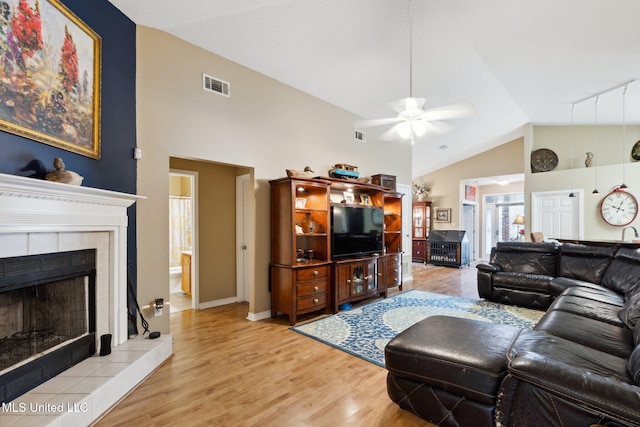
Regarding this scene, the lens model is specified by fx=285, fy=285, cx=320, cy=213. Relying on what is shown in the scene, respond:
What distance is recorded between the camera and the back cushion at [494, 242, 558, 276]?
451 centimetres

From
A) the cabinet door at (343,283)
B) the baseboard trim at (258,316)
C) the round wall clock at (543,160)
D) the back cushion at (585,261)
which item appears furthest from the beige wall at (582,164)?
the baseboard trim at (258,316)

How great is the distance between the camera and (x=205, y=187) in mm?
4383

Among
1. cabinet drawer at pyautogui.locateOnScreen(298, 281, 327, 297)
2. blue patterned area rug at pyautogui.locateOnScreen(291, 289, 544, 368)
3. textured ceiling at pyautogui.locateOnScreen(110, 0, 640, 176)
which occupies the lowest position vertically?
blue patterned area rug at pyautogui.locateOnScreen(291, 289, 544, 368)

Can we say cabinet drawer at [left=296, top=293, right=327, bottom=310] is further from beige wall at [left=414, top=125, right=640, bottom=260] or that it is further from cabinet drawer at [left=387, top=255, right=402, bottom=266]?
beige wall at [left=414, top=125, right=640, bottom=260]

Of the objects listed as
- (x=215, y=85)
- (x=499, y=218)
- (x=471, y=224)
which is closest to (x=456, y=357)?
(x=215, y=85)

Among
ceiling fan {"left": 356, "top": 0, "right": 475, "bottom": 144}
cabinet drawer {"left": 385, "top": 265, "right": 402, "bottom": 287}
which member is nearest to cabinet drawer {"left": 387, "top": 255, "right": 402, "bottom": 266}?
cabinet drawer {"left": 385, "top": 265, "right": 402, "bottom": 287}

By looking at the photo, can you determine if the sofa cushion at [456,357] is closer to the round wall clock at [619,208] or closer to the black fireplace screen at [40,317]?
the black fireplace screen at [40,317]

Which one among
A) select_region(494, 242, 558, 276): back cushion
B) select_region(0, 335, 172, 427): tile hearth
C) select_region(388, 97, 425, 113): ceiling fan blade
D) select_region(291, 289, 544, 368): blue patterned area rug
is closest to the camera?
select_region(0, 335, 172, 427): tile hearth

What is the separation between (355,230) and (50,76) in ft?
12.1

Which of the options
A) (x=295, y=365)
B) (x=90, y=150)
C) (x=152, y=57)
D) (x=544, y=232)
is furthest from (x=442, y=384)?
(x=544, y=232)

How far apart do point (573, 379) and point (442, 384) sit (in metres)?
0.67

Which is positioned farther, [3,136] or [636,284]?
[636,284]

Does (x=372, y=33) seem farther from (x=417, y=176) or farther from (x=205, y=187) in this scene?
(x=417, y=176)

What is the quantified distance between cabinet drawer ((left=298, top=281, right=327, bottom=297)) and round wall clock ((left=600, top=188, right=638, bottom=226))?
6705 millimetres
